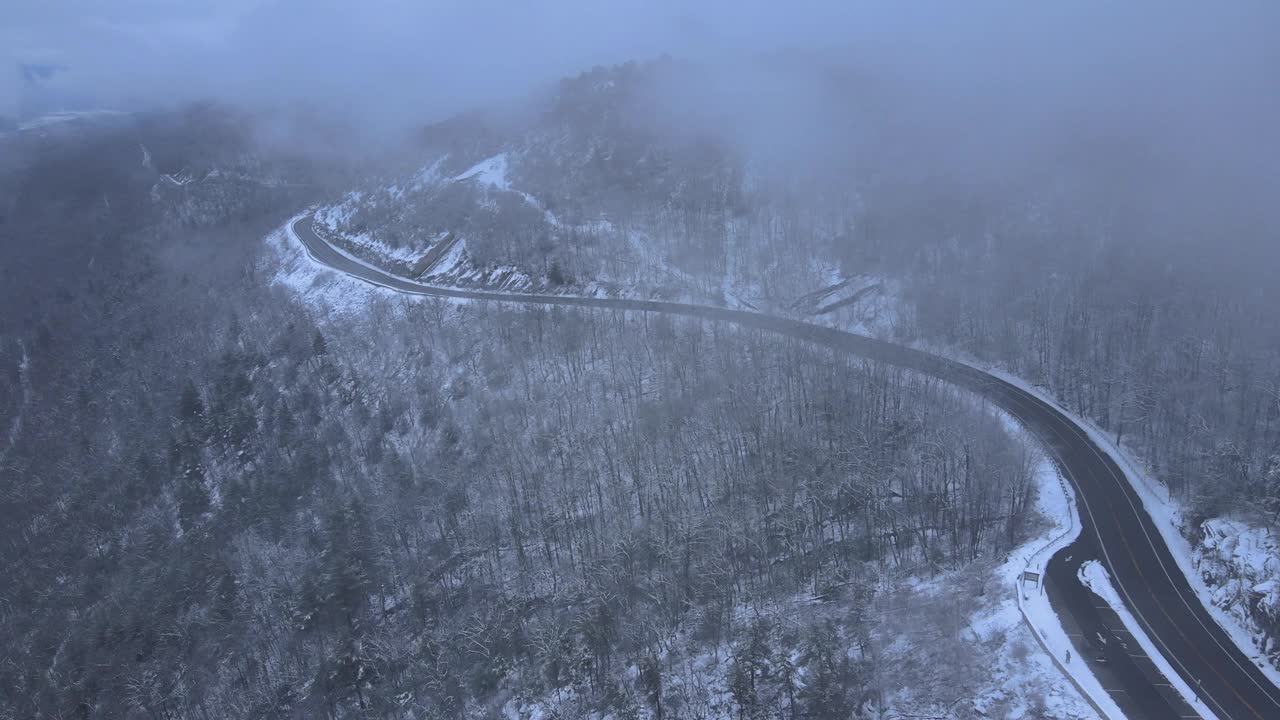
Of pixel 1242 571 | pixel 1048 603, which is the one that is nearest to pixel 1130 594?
pixel 1048 603

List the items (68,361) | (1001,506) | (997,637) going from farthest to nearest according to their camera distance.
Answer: (68,361)
(1001,506)
(997,637)

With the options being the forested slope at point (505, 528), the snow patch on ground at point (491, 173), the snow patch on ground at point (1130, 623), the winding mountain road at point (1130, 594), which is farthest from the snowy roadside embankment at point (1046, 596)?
the snow patch on ground at point (491, 173)

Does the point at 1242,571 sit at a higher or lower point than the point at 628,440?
higher

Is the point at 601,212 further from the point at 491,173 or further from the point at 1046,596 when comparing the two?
the point at 1046,596

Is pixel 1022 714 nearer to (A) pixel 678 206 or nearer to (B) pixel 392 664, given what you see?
(B) pixel 392 664

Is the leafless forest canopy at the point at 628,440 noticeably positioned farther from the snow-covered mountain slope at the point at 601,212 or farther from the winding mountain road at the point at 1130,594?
the winding mountain road at the point at 1130,594

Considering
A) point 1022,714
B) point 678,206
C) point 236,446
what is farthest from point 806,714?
point 678,206

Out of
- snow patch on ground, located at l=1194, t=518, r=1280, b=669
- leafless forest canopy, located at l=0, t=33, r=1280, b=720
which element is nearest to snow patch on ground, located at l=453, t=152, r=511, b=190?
leafless forest canopy, located at l=0, t=33, r=1280, b=720

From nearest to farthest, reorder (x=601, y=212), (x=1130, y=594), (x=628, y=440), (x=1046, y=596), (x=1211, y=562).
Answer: (x=1046, y=596)
(x=1130, y=594)
(x=1211, y=562)
(x=628, y=440)
(x=601, y=212)
